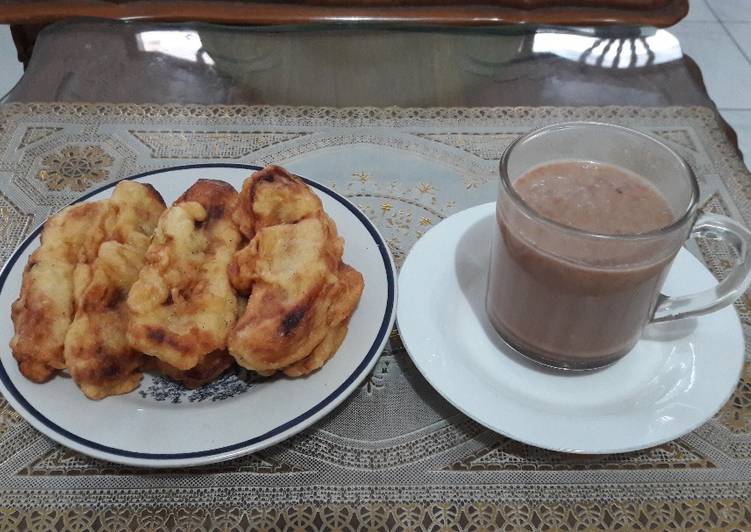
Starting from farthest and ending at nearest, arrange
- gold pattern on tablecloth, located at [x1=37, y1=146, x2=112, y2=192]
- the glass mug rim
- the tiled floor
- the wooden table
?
the tiled floor < the wooden table < gold pattern on tablecloth, located at [x1=37, y1=146, x2=112, y2=192] < the glass mug rim

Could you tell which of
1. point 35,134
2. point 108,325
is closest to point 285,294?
point 108,325

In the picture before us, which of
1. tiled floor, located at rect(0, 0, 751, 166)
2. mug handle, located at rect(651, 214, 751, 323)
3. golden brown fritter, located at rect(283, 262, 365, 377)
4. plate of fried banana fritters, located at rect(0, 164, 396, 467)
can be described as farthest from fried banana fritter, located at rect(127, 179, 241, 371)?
tiled floor, located at rect(0, 0, 751, 166)

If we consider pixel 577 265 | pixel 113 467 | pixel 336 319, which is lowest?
pixel 113 467

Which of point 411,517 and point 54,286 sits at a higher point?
→ point 54,286

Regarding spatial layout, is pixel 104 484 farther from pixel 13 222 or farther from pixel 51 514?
pixel 13 222

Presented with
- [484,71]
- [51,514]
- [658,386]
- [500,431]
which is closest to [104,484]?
[51,514]

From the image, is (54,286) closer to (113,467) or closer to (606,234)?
(113,467)

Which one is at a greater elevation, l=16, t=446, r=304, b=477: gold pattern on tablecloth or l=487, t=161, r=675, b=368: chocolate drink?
l=487, t=161, r=675, b=368: chocolate drink

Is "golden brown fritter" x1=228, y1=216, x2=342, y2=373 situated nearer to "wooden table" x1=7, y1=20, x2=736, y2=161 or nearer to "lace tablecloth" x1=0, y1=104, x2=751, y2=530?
"lace tablecloth" x1=0, y1=104, x2=751, y2=530
